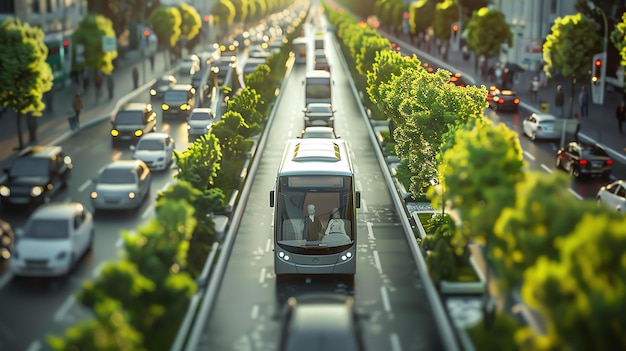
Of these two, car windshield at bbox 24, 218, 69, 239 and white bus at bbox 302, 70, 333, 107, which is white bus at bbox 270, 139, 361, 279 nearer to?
car windshield at bbox 24, 218, 69, 239

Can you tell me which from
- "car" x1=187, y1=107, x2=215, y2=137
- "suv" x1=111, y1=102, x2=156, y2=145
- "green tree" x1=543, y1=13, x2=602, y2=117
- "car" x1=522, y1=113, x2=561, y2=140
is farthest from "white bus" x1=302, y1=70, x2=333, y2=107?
"green tree" x1=543, y1=13, x2=602, y2=117

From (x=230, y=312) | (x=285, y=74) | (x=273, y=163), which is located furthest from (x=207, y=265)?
(x=285, y=74)

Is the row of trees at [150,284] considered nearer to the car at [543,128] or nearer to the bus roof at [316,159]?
the bus roof at [316,159]

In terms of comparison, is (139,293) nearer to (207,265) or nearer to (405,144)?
(207,265)

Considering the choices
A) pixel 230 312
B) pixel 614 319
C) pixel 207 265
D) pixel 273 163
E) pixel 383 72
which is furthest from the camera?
pixel 383 72

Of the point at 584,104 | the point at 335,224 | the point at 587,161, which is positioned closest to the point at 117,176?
the point at 335,224

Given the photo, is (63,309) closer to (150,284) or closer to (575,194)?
(150,284)
